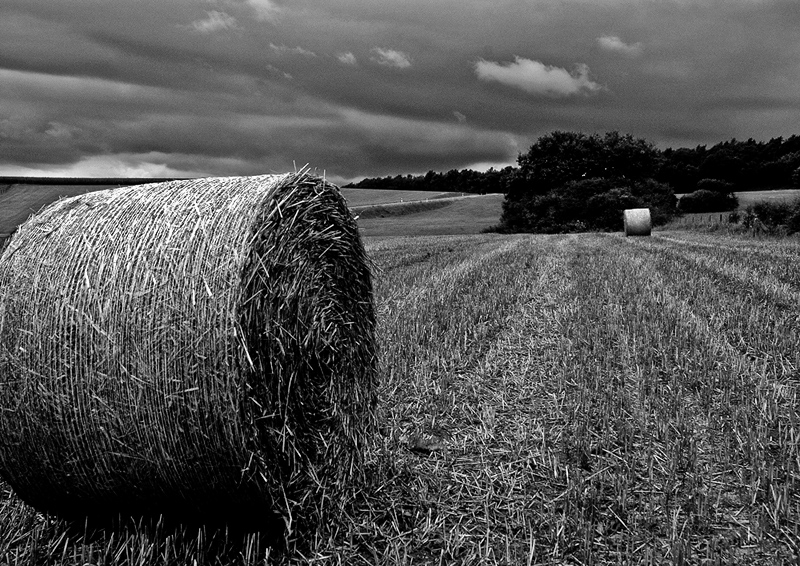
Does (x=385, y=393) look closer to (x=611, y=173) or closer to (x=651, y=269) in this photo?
(x=651, y=269)

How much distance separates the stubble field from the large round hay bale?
34cm

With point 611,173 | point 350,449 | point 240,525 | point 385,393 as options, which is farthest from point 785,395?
point 611,173

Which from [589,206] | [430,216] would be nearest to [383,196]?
[430,216]

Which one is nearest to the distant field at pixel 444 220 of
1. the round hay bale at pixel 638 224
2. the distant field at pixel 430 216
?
the distant field at pixel 430 216

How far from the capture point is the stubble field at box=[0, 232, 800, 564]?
3.61m

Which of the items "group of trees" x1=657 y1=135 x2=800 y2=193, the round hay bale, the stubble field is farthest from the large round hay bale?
"group of trees" x1=657 y1=135 x2=800 y2=193

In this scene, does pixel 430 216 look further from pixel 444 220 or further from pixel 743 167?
pixel 743 167

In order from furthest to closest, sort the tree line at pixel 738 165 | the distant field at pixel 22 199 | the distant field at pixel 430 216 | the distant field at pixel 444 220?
1. the tree line at pixel 738 165
2. the distant field at pixel 430 216
3. the distant field at pixel 444 220
4. the distant field at pixel 22 199

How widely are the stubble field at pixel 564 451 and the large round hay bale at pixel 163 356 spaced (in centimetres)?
34

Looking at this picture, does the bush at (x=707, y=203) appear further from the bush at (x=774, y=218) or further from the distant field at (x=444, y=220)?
the bush at (x=774, y=218)

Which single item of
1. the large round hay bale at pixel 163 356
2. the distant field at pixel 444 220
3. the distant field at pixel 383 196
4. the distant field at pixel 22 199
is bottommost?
the distant field at pixel 444 220

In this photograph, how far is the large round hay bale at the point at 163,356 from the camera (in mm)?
3363

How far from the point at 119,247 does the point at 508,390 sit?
A: 11.9 ft

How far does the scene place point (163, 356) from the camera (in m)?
3.36
